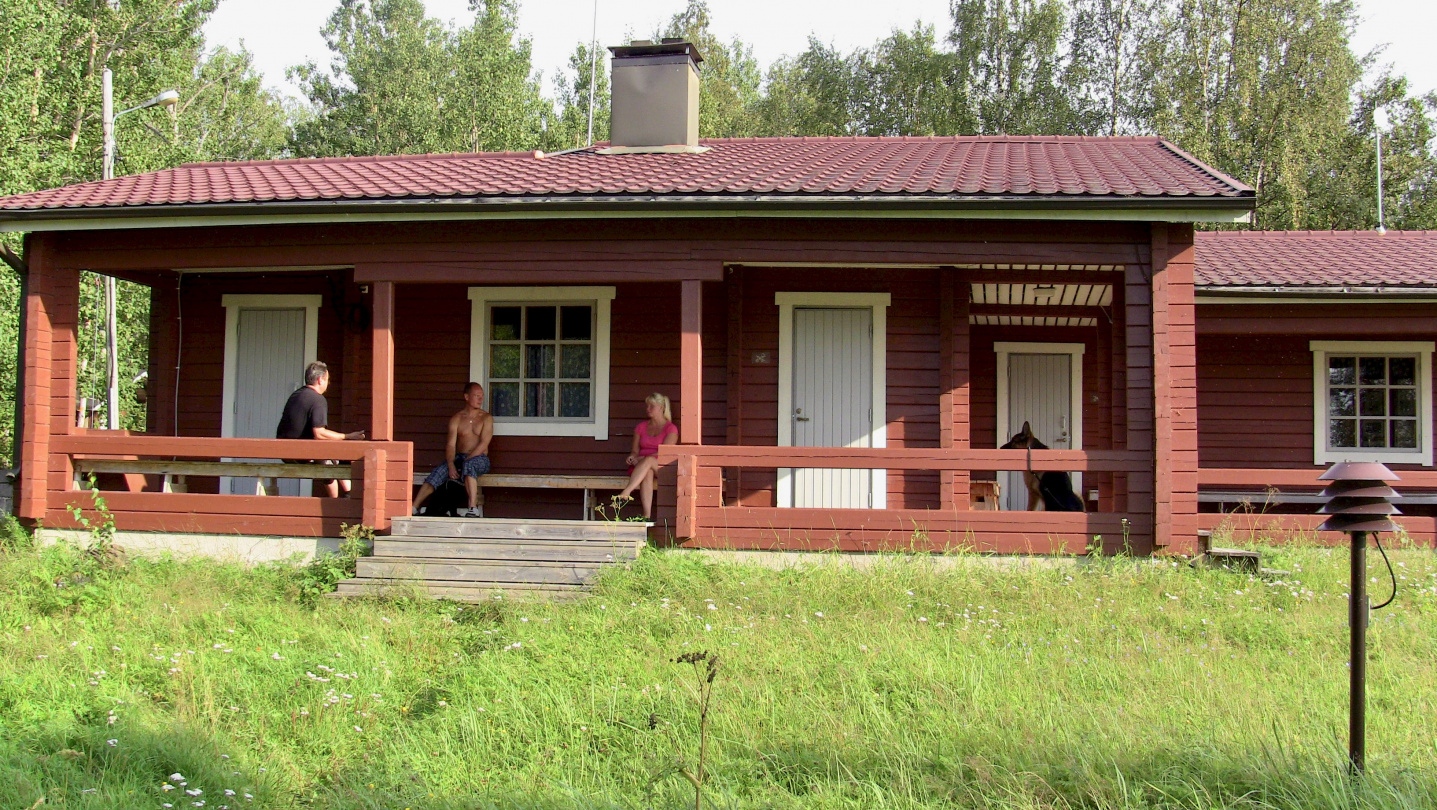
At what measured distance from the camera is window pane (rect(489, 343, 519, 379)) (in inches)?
420

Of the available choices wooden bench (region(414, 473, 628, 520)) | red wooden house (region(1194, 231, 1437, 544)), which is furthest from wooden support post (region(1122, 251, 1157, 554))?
wooden bench (region(414, 473, 628, 520))

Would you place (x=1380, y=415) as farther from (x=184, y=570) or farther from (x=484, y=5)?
(x=484, y=5)

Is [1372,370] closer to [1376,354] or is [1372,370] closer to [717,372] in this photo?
[1376,354]

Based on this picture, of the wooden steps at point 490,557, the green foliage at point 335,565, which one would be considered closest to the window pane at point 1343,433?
the wooden steps at point 490,557

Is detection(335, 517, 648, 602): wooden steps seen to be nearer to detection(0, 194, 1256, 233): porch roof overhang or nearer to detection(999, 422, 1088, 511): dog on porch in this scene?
detection(0, 194, 1256, 233): porch roof overhang

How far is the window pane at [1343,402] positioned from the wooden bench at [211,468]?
1070cm

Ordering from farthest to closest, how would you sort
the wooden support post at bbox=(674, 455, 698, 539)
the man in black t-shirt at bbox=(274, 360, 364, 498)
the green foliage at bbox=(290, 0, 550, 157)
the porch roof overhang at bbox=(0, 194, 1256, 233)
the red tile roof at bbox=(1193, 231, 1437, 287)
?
the green foliage at bbox=(290, 0, 550, 157), the red tile roof at bbox=(1193, 231, 1437, 287), the man in black t-shirt at bbox=(274, 360, 364, 498), the wooden support post at bbox=(674, 455, 698, 539), the porch roof overhang at bbox=(0, 194, 1256, 233)

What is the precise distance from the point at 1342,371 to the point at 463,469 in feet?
32.5

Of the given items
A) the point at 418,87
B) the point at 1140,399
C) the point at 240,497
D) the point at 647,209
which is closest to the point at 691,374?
the point at 647,209

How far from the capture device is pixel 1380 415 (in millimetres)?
12328

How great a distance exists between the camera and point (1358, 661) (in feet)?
13.8

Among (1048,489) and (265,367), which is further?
(265,367)

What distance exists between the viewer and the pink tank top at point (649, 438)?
30.8ft

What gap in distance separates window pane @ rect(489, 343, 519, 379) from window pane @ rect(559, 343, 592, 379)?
→ 18.1 inches
